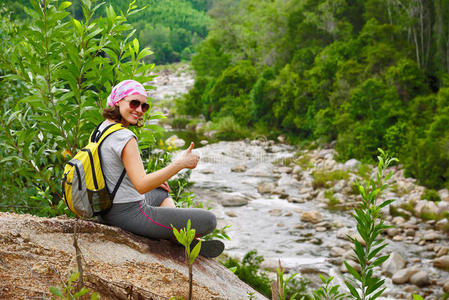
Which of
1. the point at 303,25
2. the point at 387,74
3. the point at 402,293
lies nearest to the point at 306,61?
the point at 303,25

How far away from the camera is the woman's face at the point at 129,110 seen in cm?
240

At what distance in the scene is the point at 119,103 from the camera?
2.42 meters

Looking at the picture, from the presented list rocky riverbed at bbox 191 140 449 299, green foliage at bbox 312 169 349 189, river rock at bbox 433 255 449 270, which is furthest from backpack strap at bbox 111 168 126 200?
green foliage at bbox 312 169 349 189

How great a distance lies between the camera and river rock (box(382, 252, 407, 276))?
25.0 ft

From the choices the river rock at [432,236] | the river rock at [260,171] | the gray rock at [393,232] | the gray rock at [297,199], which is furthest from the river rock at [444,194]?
the river rock at [260,171]

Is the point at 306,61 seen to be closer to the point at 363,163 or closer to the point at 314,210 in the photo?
the point at 363,163

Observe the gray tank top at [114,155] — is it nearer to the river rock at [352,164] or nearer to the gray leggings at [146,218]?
the gray leggings at [146,218]

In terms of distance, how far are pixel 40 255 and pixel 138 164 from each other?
65 centimetres

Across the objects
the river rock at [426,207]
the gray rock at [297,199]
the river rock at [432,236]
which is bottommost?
the gray rock at [297,199]

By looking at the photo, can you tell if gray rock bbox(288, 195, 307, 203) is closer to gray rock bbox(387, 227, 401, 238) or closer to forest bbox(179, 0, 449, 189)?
forest bbox(179, 0, 449, 189)

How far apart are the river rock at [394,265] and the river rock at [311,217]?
9.26 feet

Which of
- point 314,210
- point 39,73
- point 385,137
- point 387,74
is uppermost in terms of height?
point 39,73

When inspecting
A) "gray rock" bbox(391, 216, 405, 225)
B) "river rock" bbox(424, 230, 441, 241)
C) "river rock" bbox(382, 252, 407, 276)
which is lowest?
"gray rock" bbox(391, 216, 405, 225)

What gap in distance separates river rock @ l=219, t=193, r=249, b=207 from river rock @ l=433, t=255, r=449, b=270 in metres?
5.49
